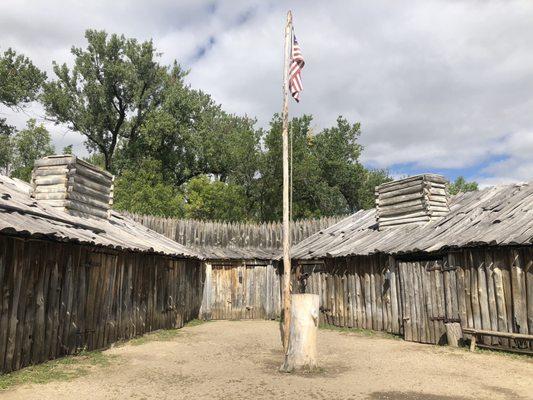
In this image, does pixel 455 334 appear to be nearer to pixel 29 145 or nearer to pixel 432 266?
pixel 432 266

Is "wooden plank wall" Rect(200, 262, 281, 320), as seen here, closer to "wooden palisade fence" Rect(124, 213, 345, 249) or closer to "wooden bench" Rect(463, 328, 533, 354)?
"wooden palisade fence" Rect(124, 213, 345, 249)

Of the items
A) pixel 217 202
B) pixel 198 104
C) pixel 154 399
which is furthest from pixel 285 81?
pixel 198 104

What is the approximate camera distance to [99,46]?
38375 millimetres

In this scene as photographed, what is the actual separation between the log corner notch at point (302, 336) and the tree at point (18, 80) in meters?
34.2

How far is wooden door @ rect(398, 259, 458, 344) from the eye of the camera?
42.7 feet

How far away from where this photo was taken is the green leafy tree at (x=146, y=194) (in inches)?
1364

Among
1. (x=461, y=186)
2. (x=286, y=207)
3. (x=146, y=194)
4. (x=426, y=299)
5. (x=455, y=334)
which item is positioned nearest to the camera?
(x=286, y=207)

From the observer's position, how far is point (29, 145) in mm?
40844

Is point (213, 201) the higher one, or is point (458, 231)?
point (213, 201)

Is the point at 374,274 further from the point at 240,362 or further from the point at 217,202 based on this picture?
the point at 217,202

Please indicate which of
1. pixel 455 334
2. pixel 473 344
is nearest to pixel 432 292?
pixel 455 334

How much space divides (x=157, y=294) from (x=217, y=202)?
22889mm

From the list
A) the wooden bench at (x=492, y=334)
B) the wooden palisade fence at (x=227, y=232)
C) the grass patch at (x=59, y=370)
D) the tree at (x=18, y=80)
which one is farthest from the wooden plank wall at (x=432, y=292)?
the tree at (x=18, y=80)

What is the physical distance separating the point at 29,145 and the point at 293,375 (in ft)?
130
